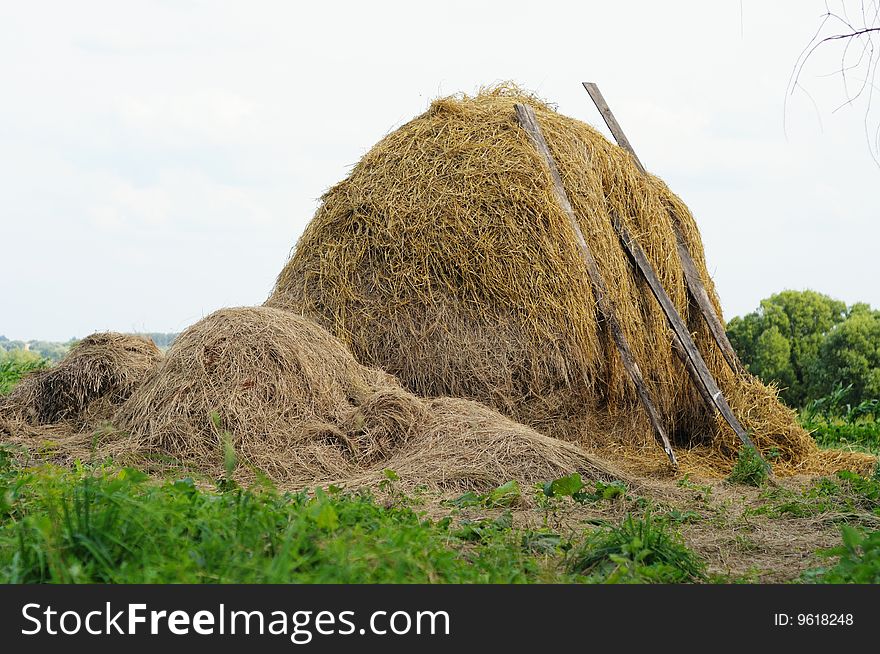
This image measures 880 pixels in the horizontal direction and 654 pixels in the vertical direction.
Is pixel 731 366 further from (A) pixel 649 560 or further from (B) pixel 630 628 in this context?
(B) pixel 630 628

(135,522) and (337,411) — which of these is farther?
(337,411)

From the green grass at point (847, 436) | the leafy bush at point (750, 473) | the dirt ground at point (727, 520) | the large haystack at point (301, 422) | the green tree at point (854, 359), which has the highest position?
the green tree at point (854, 359)

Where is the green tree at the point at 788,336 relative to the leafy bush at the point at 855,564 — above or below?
above

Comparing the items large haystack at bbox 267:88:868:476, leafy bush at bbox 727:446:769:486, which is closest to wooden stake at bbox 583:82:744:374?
large haystack at bbox 267:88:868:476

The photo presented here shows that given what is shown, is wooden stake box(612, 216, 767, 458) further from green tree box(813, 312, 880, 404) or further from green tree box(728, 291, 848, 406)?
green tree box(728, 291, 848, 406)

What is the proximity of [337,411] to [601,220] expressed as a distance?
3.61 metres

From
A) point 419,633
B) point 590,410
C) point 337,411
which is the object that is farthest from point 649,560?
point 590,410

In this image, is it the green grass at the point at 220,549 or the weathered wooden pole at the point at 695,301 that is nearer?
the green grass at the point at 220,549

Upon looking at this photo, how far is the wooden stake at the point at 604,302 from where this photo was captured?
8.73 meters

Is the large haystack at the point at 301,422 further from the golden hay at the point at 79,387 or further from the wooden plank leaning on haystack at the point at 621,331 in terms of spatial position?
the wooden plank leaning on haystack at the point at 621,331

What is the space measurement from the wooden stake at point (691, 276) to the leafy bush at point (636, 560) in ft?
19.3

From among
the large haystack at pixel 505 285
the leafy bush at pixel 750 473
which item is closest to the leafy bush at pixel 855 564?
the leafy bush at pixel 750 473

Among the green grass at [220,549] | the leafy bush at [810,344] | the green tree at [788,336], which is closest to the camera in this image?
the green grass at [220,549]

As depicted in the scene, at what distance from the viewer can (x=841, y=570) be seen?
13.3 feet
